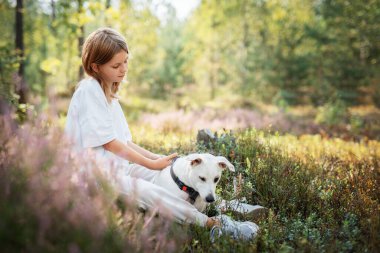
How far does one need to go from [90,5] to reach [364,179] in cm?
658

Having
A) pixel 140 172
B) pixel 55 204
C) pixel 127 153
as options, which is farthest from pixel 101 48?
pixel 55 204

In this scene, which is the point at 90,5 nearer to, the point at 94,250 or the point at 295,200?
the point at 295,200

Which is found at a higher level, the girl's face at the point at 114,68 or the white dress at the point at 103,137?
the girl's face at the point at 114,68

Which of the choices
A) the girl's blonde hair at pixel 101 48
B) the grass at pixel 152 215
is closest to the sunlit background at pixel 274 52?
the grass at pixel 152 215

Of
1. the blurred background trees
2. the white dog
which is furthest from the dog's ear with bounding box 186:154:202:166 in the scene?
the blurred background trees

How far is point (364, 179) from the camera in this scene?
4328 millimetres

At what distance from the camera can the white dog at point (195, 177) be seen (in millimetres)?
3309

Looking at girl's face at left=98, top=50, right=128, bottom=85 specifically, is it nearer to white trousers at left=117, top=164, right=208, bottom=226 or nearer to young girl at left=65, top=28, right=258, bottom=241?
young girl at left=65, top=28, right=258, bottom=241

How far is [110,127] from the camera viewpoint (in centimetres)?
333

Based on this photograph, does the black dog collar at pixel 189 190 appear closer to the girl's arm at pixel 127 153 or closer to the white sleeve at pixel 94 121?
the girl's arm at pixel 127 153

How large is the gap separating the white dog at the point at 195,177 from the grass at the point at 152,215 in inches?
13.1

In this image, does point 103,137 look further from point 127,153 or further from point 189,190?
point 189,190

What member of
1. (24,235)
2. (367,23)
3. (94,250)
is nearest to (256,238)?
(94,250)

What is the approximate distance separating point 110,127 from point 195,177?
0.97 meters
